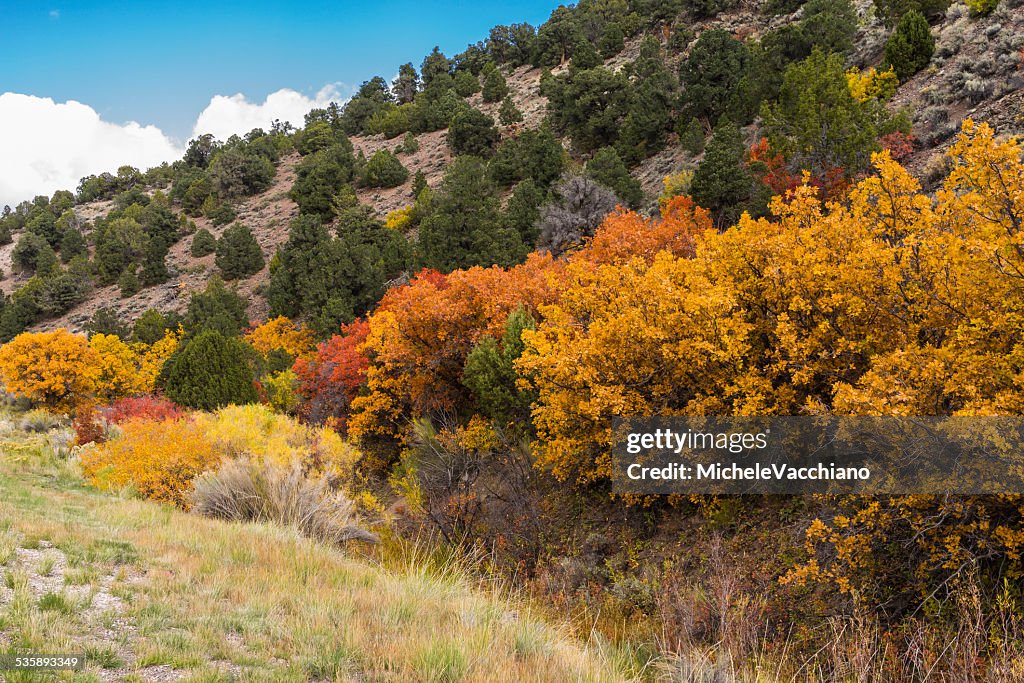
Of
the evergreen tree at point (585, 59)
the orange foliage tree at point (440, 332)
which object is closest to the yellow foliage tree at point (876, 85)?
the orange foliage tree at point (440, 332)

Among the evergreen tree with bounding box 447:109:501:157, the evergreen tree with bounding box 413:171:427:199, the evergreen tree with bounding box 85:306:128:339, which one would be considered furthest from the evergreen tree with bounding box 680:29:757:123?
the evergreen tree with bounding box 85:306:128:339

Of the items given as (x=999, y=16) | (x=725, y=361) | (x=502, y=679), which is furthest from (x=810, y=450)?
(x=999, y=16)

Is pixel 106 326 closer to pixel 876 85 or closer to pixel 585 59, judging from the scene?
pixel 585 59

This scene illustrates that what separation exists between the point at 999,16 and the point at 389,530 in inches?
1685

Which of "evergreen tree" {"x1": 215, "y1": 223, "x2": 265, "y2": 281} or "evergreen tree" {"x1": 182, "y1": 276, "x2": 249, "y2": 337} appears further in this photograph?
"evergreen tree" {"x1": 215, "y1": 223, "x2": 265, "y2": 281}

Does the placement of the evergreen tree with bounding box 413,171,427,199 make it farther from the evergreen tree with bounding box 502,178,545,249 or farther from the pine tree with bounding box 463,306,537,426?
the pine tree with bounding box 463,306,537,426

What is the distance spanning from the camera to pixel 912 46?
34906 millimetres

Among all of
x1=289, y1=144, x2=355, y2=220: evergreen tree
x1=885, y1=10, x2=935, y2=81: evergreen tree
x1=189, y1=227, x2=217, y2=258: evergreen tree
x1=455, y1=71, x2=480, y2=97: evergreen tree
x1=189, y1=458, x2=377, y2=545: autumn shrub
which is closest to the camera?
x1=189, y1=458, x2=377, y2=545: autumn shrub

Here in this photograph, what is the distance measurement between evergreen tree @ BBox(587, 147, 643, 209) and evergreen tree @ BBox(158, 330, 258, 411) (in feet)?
82.0

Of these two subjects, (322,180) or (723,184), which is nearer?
(723,184)

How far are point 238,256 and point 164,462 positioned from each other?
194 feet

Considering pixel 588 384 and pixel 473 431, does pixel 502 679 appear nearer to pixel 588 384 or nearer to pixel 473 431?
pixel 588 384

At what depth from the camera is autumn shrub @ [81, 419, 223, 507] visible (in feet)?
40.8

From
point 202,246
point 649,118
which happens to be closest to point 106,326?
point 202,246
